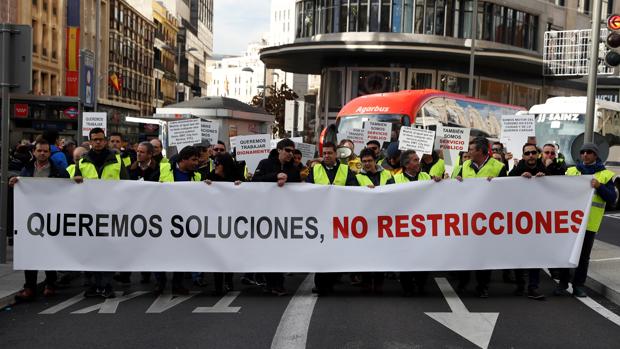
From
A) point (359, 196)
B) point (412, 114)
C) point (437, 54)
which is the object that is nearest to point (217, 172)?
point (359, 196)

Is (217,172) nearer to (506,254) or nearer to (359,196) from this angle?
(359,196)

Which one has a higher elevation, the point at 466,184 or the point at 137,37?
the point at 137,37

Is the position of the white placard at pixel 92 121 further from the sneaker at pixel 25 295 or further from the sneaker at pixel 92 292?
the sneaker at pixel 25 295

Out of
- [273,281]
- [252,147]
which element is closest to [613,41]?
[252,147]

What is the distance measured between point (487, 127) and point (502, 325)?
22.2 m

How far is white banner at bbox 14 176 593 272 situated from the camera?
9.35 metres

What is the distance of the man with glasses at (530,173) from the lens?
31.4ft

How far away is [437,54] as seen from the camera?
45438mm

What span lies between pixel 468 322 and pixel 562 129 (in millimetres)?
18600

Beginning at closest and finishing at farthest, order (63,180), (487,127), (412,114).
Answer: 1. (63,180)
2. (412,114)
3. (487,127)

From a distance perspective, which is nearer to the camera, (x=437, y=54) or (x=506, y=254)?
(x=506, y=254)

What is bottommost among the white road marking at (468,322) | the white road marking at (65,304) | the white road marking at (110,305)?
the white road marking at (65,304)

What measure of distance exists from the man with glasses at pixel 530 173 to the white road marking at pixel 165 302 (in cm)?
384

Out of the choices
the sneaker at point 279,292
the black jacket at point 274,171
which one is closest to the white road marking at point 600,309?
the sneaker at point 279,292
